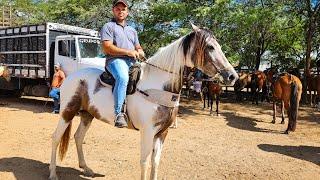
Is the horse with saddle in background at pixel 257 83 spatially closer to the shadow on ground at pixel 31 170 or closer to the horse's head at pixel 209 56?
the shadow on ground at pixel 31 170

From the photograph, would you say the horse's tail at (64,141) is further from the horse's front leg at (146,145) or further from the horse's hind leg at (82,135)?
the horse's front leg at (146,145)

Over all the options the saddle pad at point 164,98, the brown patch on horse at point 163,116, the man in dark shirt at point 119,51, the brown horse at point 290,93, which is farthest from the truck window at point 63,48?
Result: the brown patch on horse at point 163,116

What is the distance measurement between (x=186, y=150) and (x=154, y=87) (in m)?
3.29

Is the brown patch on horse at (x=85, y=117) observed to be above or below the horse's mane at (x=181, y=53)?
below

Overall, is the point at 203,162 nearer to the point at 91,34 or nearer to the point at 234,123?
the point at 234,123

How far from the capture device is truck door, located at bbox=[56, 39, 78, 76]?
13.1m

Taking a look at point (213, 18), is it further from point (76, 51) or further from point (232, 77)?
point (232, 77)

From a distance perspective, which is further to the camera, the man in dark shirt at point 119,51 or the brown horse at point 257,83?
the brown horse at point 257,83

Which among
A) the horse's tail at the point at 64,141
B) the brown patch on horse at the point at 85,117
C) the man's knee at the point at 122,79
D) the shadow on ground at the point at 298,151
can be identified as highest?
the man's knee at the point at 122,79

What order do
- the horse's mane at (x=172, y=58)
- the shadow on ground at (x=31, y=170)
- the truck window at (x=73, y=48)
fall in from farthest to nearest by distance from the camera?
the truck window at (x=73, y=48)
the shadow on ground at (x=31, y=170)
the horse's mane at (x=172, y=58)

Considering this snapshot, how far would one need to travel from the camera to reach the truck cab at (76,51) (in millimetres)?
12992

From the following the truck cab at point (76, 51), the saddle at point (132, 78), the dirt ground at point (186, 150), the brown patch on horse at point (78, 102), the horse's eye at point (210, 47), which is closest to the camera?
the horse's eye at point (210, 47)

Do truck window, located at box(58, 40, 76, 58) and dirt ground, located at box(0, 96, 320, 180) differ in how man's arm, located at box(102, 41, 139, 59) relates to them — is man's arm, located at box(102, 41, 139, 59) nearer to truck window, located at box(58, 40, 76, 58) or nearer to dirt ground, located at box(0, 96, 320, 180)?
dirt ground, located at box(0, 96, 320, 180)

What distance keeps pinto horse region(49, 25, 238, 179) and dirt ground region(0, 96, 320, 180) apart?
3.60 ft
